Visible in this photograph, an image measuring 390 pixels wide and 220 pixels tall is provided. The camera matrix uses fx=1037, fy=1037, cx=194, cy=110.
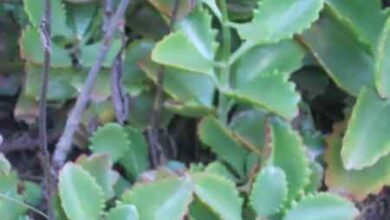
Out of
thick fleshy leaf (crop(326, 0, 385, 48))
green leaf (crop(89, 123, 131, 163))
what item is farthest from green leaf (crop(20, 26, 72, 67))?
thick fleshy leaf (crop(326, 0, 385, 48))

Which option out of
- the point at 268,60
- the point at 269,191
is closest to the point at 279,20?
the point at 268,60

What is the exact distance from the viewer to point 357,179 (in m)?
1.17

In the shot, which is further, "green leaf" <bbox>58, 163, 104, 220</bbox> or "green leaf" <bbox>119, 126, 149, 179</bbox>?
"green leaf" <bbox>119, 126, 149, 179</bbox>

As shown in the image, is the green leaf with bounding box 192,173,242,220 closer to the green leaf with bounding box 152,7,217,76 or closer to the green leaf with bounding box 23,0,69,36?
the green leaf with bounding box 152,7,217,76

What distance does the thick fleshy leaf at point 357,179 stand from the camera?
45.6 inches

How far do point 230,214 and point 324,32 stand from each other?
0.28m

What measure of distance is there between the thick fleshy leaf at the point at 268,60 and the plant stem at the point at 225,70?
0.02 metres

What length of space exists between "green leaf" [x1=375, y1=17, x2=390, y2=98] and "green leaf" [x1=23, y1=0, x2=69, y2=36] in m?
0.37

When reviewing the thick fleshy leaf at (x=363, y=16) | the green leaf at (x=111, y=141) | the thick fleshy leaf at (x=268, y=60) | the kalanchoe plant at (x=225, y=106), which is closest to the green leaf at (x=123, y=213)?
the kalanchoe plant at (x=225, y=106)

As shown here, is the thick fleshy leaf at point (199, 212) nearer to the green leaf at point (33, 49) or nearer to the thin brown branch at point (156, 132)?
the thin brown branch at point (156, 132)

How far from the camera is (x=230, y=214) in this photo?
1.08 m

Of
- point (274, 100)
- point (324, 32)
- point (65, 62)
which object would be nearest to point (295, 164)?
point (274, 100)

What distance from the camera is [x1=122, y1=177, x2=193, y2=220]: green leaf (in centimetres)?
104

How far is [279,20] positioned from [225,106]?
0.12m
